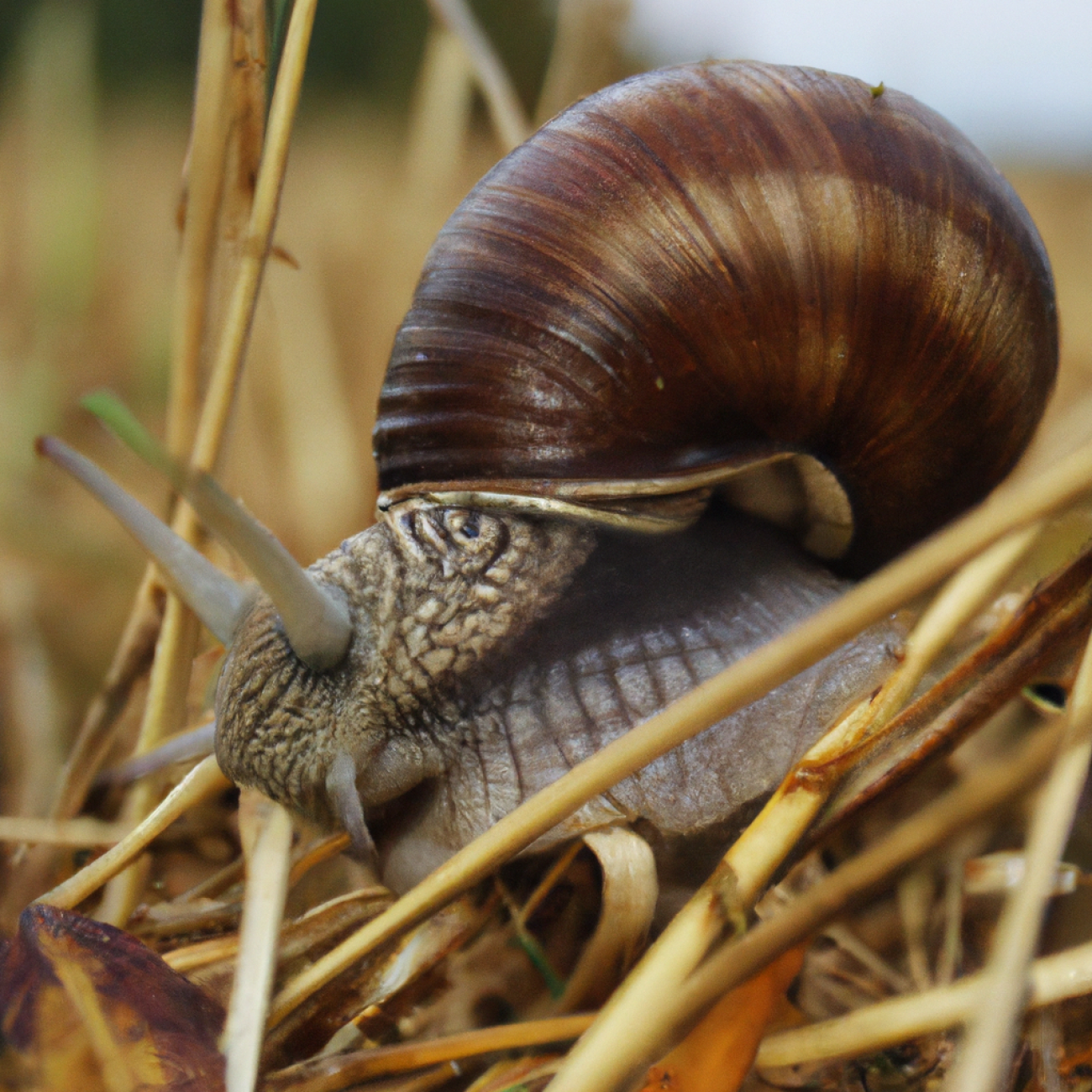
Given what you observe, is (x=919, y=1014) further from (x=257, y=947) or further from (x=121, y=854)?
(x=121, y=854)

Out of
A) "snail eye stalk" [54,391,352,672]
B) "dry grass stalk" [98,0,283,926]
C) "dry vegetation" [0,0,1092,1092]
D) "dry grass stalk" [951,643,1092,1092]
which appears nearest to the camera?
"dry grass stalk" [951,643,1092,1092]

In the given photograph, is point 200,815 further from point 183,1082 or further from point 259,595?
point 183,1082

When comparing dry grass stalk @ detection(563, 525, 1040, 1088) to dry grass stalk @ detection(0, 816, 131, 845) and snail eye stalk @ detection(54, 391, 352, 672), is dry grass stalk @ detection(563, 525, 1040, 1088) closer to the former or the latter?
snail eye stalk @ detection(54, 391, 352, 672)

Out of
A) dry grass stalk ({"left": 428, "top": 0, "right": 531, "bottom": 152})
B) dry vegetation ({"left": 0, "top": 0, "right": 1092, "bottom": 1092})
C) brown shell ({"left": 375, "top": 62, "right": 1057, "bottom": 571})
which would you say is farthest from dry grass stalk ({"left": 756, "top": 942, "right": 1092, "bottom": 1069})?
dry grass stalk ({"left": 428, "top": 0, "right": 531, "bottom": 152})

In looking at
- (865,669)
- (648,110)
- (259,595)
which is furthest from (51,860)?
(648,110)

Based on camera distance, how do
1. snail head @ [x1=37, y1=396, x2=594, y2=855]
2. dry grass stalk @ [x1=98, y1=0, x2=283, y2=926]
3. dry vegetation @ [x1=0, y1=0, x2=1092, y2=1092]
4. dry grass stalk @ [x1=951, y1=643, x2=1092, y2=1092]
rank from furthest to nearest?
dry grass stalk @ [x1=98, y1=0, x2=283, y2=926] → snail head @ [x1=37, y1=396, x2=594, y2=855] → dry vegetation @ [x1=0, y1=0, x2=1092, y2=1092] → dry grass stalk @ [x1=951, y1=643, x2=1092, y2=1092]

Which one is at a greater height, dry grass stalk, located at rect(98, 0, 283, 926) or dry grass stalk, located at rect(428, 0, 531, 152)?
dry grass stalk, located at rect(428, 0, 531, 152)

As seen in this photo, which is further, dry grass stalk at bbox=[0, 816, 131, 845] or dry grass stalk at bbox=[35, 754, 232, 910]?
dry grass stalk at bbox=[0, 816, 131, 845]

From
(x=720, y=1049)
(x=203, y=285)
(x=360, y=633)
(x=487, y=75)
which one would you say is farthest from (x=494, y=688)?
(x=487, y=75)
